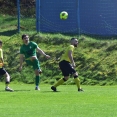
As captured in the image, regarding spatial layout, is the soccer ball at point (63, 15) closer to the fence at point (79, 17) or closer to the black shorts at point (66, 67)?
the fence at point (79, 17)

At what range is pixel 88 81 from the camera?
2666cm

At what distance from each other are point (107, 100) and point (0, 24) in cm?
1996

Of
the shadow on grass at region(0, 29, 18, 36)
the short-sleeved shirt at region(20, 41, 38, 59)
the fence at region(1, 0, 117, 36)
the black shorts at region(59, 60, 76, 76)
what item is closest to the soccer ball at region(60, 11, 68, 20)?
the fence at region(1, 0, 117, 36)

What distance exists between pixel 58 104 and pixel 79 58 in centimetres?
1270

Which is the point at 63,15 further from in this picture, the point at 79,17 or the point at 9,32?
the point at 9,32

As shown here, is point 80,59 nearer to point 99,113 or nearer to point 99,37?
point 99,37

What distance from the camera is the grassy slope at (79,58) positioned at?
27.2 meters

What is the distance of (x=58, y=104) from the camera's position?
52.8ft

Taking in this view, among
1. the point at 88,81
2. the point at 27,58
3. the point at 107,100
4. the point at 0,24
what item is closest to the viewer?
the point at 107,100

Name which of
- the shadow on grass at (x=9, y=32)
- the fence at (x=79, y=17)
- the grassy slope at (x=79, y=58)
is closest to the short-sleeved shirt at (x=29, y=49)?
the grassy slope at (x=79, y=58)

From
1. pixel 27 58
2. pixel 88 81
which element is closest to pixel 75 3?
pixel 88 81

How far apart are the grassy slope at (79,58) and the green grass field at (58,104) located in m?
8.02

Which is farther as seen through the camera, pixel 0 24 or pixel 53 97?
pixel 0 24

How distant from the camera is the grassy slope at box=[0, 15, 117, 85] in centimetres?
2717
